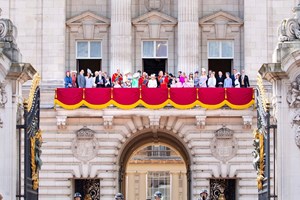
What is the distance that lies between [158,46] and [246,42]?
4362 millimetres

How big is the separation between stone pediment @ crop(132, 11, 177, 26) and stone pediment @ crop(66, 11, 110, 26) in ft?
4.77

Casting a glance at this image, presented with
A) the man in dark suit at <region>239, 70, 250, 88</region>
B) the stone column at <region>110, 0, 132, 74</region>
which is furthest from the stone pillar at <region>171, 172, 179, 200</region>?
the man in dark suit at <region>239, 70, 250, 88</region>

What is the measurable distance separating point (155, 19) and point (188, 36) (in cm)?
201

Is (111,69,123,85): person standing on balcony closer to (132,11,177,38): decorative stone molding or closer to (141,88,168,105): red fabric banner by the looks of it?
(141,88,168,105): red fabric banner

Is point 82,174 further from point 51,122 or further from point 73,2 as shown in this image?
point 73,2

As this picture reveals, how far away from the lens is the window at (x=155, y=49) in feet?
192

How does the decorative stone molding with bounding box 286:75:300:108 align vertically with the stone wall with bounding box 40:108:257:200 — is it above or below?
above

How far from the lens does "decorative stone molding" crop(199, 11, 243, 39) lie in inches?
2281

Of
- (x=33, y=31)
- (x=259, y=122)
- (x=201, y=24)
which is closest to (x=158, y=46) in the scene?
(x=201, y=24)

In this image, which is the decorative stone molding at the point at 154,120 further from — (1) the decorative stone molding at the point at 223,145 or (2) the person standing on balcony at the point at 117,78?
(1) the decorative stone molding at the point at 223,145

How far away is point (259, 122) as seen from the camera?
3064cm

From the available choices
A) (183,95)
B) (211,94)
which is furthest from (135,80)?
(211,94)

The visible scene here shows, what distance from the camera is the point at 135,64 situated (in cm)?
5822

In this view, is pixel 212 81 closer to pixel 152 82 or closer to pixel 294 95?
pixel 152 82
